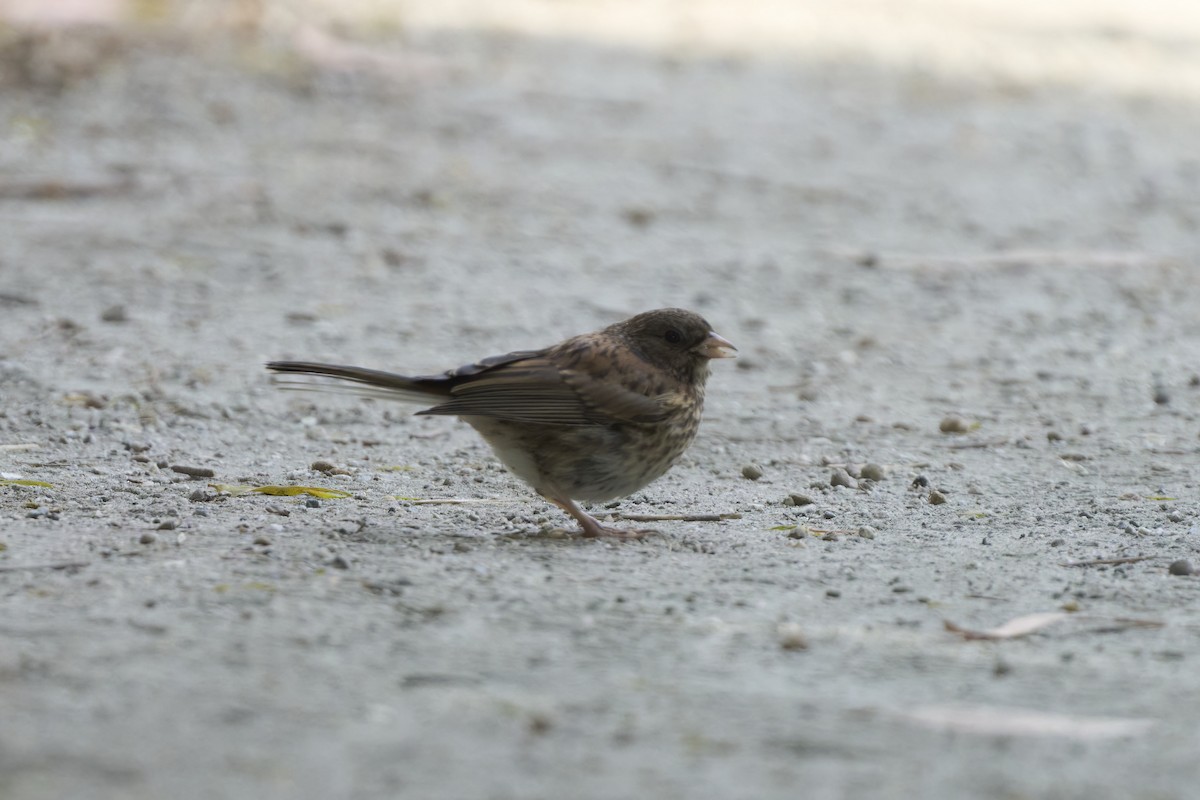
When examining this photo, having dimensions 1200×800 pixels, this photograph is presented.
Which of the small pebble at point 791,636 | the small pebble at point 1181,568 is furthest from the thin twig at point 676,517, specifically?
the small pebble at point 1181,568

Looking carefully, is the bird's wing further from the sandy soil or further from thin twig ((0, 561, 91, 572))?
thin twig ((0, 561, 91, 572))

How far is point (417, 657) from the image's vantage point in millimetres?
3600

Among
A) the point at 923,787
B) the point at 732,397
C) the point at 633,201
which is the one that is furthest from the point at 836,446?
the point at 633,201

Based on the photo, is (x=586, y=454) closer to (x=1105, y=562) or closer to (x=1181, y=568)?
(x=1105, y=562)

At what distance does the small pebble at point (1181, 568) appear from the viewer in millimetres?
4523

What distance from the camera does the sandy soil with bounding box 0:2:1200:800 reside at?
322cm

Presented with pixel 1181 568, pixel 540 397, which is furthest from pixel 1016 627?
pixel 540 397

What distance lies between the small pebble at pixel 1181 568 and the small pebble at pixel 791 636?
1.25 m

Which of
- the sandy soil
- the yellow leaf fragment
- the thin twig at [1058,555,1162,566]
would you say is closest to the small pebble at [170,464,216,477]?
the sandy soil

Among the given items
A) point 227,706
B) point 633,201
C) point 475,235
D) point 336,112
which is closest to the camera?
point 227,706

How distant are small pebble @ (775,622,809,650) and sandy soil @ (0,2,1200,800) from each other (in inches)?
1.6

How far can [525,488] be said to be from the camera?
577cm

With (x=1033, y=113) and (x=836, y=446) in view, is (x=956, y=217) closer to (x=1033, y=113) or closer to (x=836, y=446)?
(x=1033, y=113)

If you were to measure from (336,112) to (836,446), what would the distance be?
6.81 m
